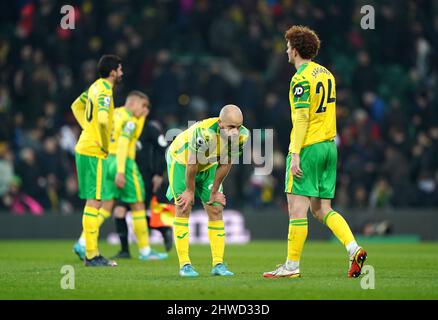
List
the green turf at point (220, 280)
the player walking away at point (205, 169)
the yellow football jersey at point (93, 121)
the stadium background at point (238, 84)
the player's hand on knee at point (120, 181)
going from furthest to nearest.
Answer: the stadium background at point (238, 84)
the player's hand on knee at point (120, 181)
the yellow football jersey at point (93, 121)
the player walking away at point (205, 169)
the green turf at point (220, 280)

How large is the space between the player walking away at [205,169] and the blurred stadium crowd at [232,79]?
31.4 feet

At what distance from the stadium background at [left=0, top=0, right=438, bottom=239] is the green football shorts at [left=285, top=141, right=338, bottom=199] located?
10688 millimetres

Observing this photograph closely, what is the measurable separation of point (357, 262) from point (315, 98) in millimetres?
1793

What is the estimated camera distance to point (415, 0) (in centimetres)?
2597

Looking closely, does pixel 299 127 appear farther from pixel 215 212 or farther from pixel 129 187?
pixel 129 187

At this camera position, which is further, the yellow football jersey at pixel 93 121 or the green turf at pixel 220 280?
the yellow football jersey at pixel 93 121

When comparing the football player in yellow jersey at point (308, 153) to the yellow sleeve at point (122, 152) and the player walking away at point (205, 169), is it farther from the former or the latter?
the yellow sleeve at point (122, 152)

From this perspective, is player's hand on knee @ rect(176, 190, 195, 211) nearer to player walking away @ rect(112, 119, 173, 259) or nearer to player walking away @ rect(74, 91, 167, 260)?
player walking away @ rect(74, 91, 167, 260)

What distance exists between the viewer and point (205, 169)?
10781mm

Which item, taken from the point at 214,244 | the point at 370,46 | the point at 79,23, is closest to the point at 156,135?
the point at 214,244

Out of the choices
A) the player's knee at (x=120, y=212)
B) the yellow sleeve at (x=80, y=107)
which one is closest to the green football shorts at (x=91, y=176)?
the yellow sleeve at (x=80, y=107)

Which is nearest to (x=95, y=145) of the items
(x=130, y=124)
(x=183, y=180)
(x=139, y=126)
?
(x=130, y=124)

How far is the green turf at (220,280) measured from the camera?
8750 millimetres
